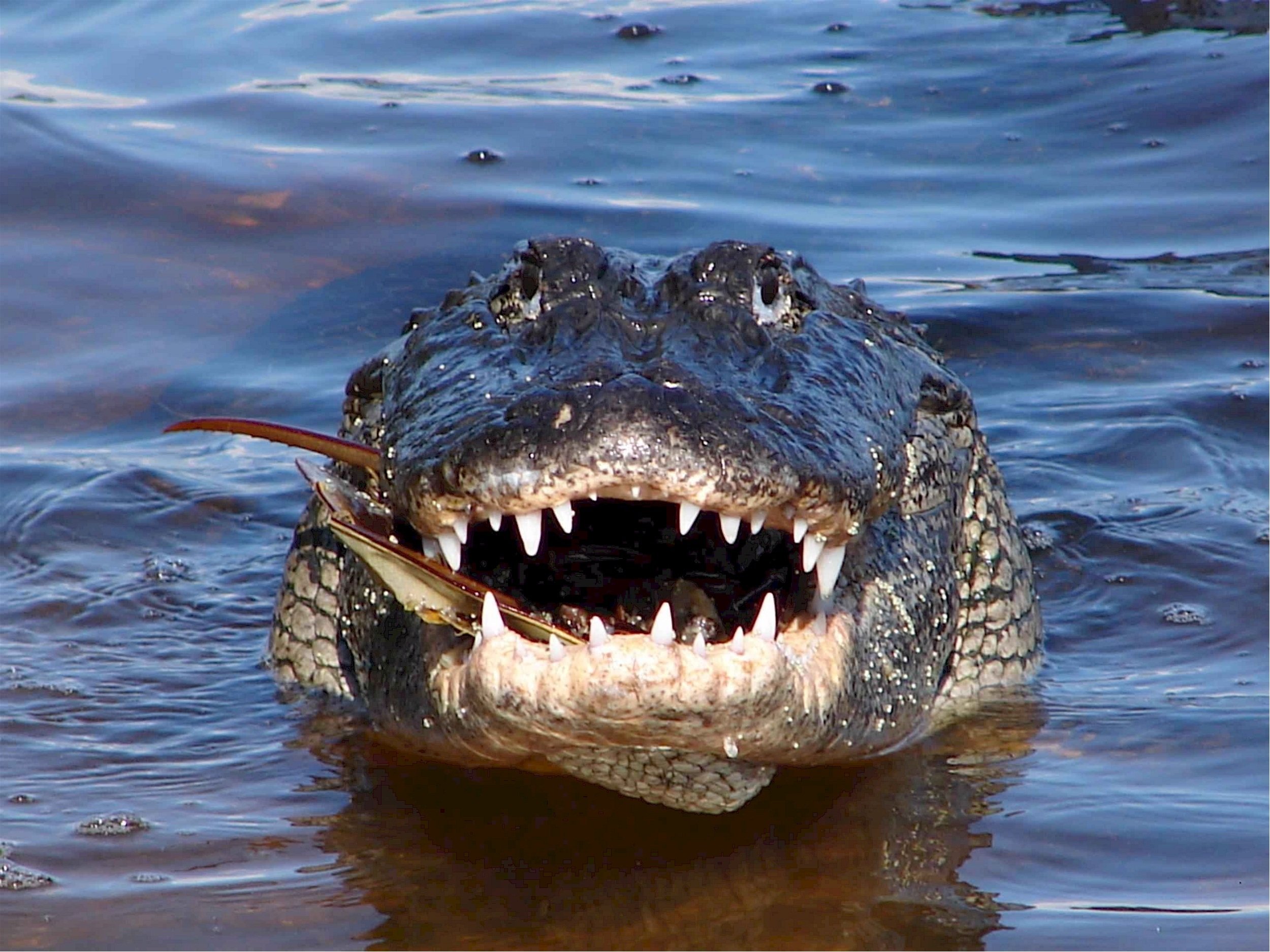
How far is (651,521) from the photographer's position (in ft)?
11.2

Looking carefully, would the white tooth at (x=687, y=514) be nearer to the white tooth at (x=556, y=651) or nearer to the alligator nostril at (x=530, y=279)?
the white tooth at (x=556, y=651)

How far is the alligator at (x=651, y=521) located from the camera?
2.72 metres

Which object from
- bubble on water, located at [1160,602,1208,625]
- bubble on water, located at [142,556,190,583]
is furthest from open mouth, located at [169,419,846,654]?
bubble on water, located at [1160,602,1208,625]

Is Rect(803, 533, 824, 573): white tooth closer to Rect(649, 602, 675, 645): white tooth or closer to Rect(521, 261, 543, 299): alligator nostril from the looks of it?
Rect(649, 602, 675, 645): white tooth

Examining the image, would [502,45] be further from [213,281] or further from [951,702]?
[951,702]

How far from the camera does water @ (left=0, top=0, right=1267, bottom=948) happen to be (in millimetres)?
3246

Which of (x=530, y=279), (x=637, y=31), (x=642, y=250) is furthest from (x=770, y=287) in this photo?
(x=637, y=31)

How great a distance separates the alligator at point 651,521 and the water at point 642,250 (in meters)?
0.24

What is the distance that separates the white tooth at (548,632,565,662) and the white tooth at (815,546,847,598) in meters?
0.52

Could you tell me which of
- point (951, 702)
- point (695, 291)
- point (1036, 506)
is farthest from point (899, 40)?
point (695, 291)

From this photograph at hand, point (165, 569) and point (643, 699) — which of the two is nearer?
point (643, 699)

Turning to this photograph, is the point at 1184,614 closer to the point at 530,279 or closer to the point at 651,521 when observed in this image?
the point at 651,521

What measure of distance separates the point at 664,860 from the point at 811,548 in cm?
73

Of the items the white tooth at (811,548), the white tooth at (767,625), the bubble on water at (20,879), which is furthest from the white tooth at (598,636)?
the bubble on water at (20,879)
